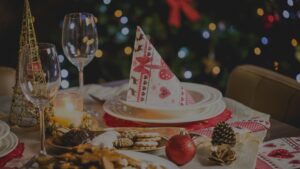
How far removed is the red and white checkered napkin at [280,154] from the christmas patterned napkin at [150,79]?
29cm

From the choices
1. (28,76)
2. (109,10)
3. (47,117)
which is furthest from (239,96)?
(109,10)

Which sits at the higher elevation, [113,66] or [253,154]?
[253,154]

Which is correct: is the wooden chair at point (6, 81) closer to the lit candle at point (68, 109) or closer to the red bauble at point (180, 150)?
the lit candle at point (68, 109)

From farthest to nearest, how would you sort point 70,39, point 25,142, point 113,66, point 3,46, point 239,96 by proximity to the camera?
point 113,66 < point 3,46 < point 239,96 < point 70,39 < point 25,142

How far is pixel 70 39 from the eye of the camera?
5.18 feet

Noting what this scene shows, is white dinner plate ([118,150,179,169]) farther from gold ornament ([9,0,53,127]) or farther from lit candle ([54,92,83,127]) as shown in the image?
gold ornament ([9,0,53,127])

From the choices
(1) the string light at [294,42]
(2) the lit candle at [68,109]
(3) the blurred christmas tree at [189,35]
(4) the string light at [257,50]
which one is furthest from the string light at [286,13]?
(2) the lit candle at [68,109]

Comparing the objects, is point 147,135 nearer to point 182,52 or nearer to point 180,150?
point 180,150

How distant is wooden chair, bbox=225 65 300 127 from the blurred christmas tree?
1009 mm

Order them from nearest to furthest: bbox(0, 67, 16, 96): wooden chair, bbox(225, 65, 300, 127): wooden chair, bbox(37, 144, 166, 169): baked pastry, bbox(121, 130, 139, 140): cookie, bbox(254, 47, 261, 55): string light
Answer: bbox(37, 144, 166, 169): baked pastry < bbox(121, 130, 139, 140): cookie < bbox(225, 65, 300, 127): wooden chair < bbox(0, 67, 16, 96): wooden chair < bbox(254, 47, 261, 55): string light

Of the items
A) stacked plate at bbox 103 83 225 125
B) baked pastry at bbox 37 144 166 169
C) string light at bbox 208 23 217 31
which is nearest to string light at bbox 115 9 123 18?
string light at bbox 208 23 217 31

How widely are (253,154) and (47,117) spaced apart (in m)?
0.52

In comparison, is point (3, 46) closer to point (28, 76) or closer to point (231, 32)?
point (231, 32)

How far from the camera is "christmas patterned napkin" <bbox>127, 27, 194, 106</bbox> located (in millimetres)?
1537
